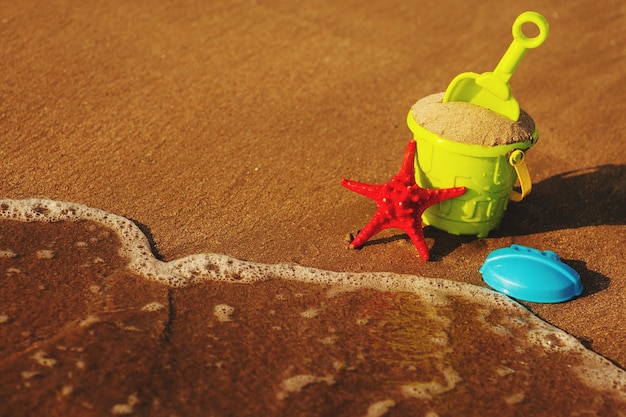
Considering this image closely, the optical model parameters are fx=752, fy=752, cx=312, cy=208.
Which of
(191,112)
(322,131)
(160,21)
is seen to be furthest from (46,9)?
(322,131)

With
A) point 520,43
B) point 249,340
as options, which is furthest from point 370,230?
point 520,43

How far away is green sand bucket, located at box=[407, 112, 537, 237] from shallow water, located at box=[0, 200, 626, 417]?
390mm

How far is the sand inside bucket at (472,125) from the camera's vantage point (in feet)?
11.7

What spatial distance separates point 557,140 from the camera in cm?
484

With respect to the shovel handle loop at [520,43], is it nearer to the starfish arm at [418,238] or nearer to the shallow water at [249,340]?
the starfish arm at [418,238]

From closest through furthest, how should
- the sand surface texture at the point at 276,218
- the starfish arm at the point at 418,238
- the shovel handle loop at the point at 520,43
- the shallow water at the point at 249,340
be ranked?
the shallow water at the point at 249,340 < the sand surface texture at the point at 276,218 < the shovel handle loop at the point at 520,43 < the starfish arm at the point at 418,238

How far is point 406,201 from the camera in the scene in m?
3.64

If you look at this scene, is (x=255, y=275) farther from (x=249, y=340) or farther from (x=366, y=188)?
(x=366, y=188)

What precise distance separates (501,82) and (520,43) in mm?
206

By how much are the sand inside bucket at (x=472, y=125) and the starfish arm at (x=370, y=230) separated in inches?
20.2

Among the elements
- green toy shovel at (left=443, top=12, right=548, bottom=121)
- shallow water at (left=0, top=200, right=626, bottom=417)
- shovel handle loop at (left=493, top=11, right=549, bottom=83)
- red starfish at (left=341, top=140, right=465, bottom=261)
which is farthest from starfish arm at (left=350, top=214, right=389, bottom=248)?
shovel handle loop at (left=493, top=11, right=549, bottom=83)

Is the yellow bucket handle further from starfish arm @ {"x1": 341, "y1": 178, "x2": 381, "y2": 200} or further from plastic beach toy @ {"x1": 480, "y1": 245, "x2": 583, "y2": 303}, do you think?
starfish arm @ {"x1": 341, "y1": 178, "x2": 381, "y2": 200}

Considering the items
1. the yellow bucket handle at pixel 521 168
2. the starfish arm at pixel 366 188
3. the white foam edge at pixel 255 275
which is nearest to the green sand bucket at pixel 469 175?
the yellow bucket handle at pixel 521 168

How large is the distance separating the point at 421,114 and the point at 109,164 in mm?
1763
